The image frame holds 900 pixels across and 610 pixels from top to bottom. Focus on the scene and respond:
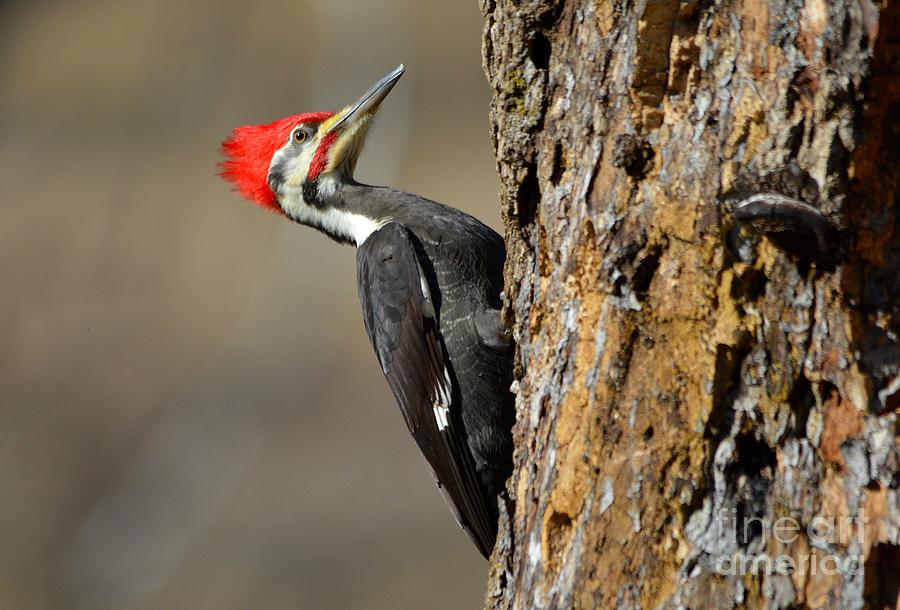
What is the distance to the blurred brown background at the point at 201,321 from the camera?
294 inches

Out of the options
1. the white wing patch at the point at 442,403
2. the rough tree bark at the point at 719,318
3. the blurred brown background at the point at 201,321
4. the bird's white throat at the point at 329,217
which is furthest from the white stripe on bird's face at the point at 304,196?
the blurred brown background at the point at 201,321

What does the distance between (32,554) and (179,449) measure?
1.29m

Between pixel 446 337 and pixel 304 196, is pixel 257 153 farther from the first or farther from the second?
pixel 446 337

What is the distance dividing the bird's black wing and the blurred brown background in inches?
156

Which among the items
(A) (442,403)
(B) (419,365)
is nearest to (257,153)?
(B) (419,365)

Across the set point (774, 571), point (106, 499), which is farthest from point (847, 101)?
point (106, 499)

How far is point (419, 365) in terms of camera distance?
9.62 ft

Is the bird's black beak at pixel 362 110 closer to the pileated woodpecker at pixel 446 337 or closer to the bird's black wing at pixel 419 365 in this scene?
the pileated woodpecker at pixel 446 337

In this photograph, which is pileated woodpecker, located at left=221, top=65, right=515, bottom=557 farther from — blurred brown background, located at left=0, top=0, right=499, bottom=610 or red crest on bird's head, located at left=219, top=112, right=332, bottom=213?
blurred brown background, located at left=0, top=0, right=499, bottom=610

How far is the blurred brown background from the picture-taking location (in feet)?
24.5

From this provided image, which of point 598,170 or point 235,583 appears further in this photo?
point 235,583

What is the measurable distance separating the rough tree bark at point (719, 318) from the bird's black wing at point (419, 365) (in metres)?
0.93

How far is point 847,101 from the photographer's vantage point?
5.08 feet

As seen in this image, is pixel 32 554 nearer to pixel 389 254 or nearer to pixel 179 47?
pixel 179 47
